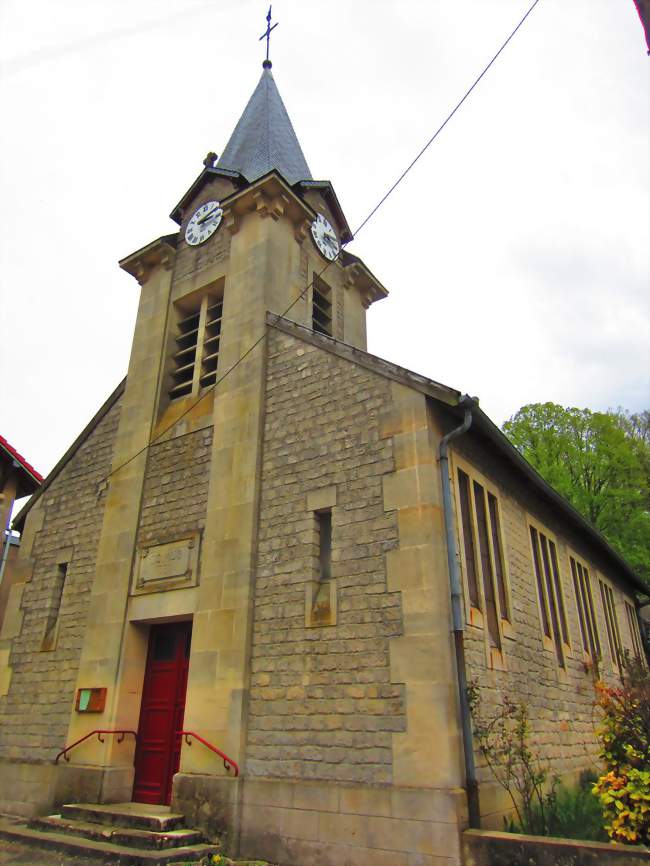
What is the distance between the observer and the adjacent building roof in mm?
13219

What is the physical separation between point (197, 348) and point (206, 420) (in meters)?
1.89

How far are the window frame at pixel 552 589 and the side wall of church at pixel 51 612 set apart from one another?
25.3ft

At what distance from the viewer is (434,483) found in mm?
7914

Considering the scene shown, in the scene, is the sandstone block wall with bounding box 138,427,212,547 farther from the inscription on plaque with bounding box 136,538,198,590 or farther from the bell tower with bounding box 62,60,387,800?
the inscription on plaque with bounding box 136,538,198,590

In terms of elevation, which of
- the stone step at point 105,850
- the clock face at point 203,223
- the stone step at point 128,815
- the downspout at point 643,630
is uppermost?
the clock face at point 203,223

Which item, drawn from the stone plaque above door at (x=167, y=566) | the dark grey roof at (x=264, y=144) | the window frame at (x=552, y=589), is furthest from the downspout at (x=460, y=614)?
the dark grey roof at (x=264, y=144)

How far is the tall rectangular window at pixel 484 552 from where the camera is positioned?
8.63m

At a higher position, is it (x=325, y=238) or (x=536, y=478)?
(x=325, y=238)

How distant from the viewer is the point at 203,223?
44.5ft

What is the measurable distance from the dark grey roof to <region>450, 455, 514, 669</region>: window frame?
302 inches

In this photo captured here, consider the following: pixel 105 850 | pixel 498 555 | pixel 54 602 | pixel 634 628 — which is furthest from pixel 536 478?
pixel 634 628

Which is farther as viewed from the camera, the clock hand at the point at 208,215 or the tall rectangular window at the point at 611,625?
the tall rectangular window at the point at 611,625

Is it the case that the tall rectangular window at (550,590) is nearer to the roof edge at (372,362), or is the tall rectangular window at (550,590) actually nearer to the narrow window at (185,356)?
the roof edge at (372,362)

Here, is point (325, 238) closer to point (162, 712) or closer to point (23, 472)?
point (23, 472)
